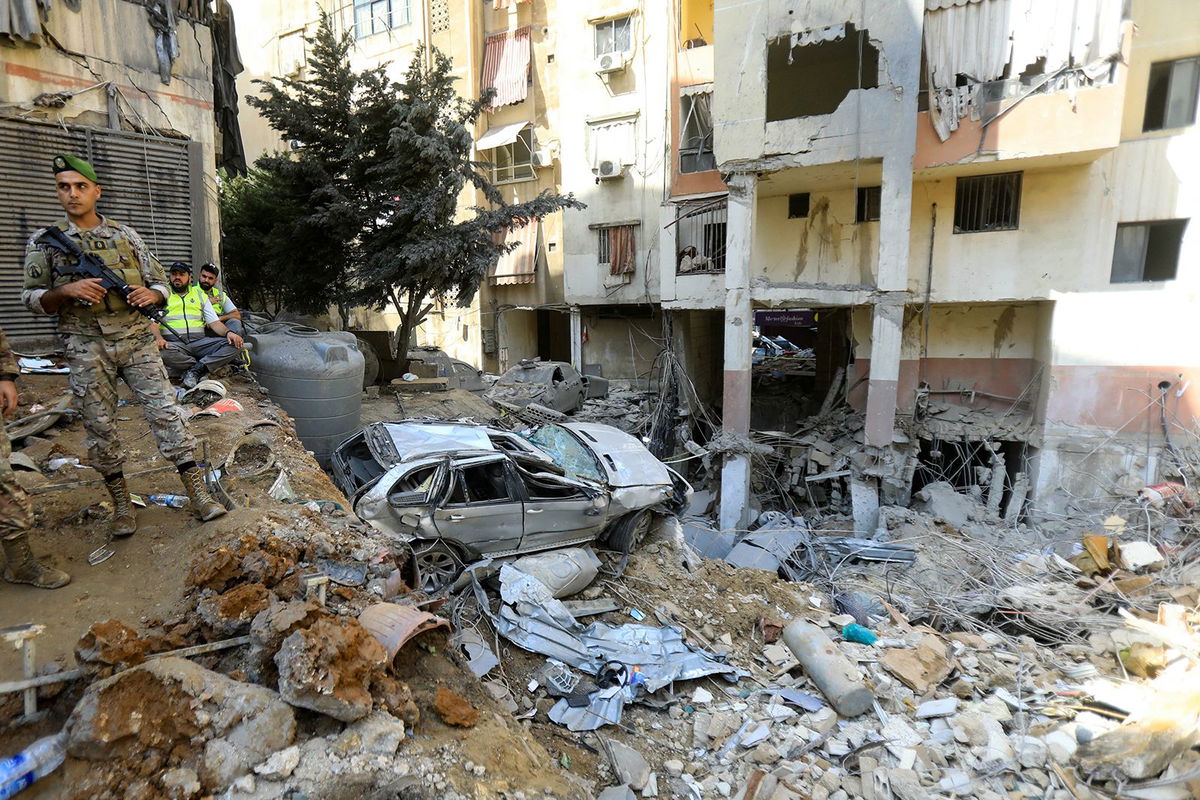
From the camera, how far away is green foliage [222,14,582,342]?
11039mm

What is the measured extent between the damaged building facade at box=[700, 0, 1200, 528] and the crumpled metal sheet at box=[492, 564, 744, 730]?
6.61 m

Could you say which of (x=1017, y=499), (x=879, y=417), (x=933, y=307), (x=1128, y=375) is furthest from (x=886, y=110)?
(x=1017, y=499)

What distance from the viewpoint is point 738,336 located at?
11.9 m

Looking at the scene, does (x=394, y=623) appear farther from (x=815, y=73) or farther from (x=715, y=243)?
(x=815, y=73)

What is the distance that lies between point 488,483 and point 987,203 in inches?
434

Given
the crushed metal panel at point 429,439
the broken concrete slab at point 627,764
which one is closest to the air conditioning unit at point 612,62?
the crushed metal panel at point 429,439

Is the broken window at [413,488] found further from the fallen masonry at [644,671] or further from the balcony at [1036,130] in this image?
the balcony at [1036,130]

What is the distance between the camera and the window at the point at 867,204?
1253 centimetres

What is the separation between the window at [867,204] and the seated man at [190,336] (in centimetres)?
1166

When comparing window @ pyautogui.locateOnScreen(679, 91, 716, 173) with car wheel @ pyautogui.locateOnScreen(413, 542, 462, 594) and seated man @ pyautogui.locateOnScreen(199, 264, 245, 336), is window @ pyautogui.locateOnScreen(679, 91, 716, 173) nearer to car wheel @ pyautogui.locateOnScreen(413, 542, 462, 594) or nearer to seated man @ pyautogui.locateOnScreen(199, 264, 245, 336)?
seated man @ pyautogui.locateOnScreen(199, 264, 245, 336)

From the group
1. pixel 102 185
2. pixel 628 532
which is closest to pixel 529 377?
pixel 628 532

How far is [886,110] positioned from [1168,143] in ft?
15.7

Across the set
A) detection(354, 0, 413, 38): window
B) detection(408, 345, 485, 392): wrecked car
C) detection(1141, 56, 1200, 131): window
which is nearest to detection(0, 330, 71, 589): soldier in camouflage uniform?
detection(408, 345, 485, 392): wrecked car

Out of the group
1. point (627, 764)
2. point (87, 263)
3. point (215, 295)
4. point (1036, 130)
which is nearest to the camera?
point (87, 263)
